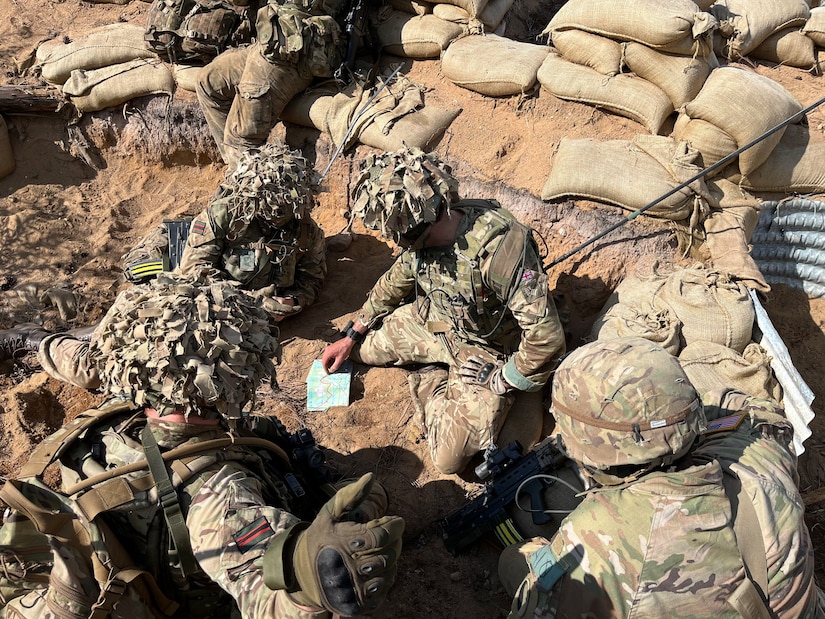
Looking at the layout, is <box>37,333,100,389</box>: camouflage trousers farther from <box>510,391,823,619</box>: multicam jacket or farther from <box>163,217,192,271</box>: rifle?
<box>510,391,823,619</box>: multicam jacket

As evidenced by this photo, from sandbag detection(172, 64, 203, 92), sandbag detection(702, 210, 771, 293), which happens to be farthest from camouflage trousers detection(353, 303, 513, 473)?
sandbag detection(172, 64, 203, 92)

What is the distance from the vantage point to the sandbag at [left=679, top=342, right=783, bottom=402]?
341 centimetres

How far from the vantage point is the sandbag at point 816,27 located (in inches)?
202

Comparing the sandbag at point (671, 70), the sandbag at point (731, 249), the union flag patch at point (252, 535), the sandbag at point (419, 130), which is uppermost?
the sandbag at point (671, 70)

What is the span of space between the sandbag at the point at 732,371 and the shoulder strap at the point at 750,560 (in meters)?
1.49

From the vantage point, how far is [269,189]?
4.13 meters

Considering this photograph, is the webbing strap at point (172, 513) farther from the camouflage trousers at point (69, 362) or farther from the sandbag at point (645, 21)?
the sandbag at point (645, 21)

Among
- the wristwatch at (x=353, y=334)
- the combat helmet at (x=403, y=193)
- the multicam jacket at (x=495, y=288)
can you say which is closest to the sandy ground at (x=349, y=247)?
the wristwatch at (x=353, y=334)

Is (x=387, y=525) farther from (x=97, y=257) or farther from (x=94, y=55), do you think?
(x=94, y=55)

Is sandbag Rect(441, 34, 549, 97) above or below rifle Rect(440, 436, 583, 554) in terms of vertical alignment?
above

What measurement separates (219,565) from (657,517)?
140 cm

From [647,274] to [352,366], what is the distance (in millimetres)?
2149

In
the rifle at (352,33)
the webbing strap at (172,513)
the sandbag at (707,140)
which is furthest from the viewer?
the rifle at (352,33)

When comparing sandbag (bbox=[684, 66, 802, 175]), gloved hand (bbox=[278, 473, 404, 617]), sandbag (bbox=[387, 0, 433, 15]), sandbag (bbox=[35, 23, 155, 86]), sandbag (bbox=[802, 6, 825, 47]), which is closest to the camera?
gloved hand (bbox=[278, 473, 404, 617])
